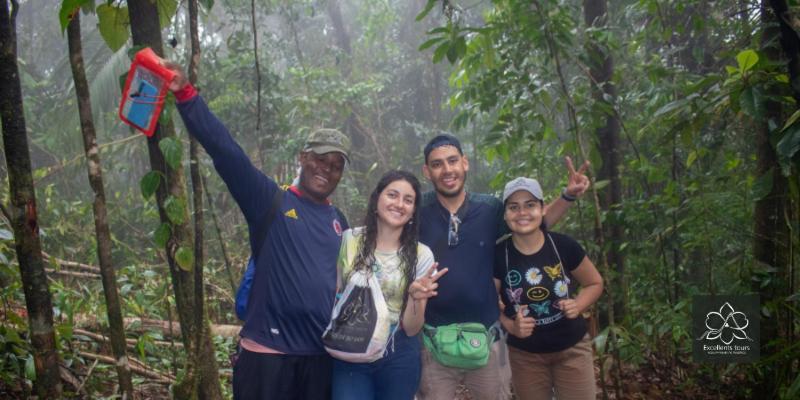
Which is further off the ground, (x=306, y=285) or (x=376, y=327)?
(x=306, y=285)

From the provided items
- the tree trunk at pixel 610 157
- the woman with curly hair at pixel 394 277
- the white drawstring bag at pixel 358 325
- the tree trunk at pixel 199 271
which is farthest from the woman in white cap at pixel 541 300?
the tree trunk at pixel 610 157

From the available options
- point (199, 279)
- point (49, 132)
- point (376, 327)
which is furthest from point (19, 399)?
point (49, 132)

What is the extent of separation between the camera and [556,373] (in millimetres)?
2699

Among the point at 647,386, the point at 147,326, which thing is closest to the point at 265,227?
the point at 147,326

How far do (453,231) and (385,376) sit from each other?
2.51 ft

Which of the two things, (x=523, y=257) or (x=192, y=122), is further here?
(x=523, y=257)

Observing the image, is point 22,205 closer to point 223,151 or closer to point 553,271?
point 223,151

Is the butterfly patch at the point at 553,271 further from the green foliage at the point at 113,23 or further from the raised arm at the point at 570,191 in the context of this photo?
the green foliage at the point at 113,23

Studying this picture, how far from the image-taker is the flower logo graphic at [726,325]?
3.15 metres

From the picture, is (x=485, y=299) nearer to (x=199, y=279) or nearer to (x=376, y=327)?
(x=376, y=327)

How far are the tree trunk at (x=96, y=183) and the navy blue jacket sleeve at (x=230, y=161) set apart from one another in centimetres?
54

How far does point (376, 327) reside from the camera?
2328 mm

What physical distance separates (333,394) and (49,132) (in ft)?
33.7

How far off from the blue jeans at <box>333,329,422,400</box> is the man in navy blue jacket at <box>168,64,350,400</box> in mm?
85
